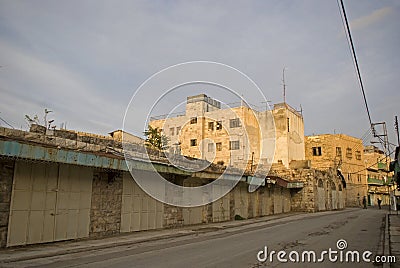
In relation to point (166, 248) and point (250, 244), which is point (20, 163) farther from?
point (250, 244)

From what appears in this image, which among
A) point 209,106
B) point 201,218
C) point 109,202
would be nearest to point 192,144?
point 209,106

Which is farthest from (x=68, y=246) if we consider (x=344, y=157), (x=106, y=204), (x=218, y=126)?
(x=344, y=157)

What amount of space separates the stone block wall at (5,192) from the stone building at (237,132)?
38.7 metres

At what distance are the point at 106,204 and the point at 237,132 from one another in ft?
129

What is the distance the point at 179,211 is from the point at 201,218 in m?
2.49

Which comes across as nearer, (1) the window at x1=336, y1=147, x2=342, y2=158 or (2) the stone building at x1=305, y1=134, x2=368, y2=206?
(2) the stone building at x1=305, y1=134, x2=368, y2=206

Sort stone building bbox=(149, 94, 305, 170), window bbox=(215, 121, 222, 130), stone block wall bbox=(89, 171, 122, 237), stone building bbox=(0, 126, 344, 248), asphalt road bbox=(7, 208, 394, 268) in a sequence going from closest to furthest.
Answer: asphalt road bbox=(7, 208, 394, 268), stone building bbox=(0, 126, 344, 248), stone block wall bbox=(89, 171, 122, 237), stone building bbox=(149, 94, 305, 170), window bbox=(215, 121, 222, 130)

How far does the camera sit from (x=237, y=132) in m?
53.1

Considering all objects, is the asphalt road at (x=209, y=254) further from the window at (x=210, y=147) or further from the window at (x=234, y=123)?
the window at (x=210, y=147)

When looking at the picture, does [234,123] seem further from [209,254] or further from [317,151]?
[209,254]

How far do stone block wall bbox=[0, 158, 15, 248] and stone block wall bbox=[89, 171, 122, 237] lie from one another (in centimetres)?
A: 358

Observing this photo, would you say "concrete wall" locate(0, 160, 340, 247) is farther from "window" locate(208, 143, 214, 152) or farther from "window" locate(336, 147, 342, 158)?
"window" locate(336, 147, 342, 158)

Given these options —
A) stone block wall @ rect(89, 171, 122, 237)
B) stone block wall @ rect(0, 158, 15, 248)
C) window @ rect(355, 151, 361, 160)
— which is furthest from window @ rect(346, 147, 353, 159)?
stone block wall @ rect(0, 158, 15, 248)

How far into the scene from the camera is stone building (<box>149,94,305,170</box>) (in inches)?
2051
